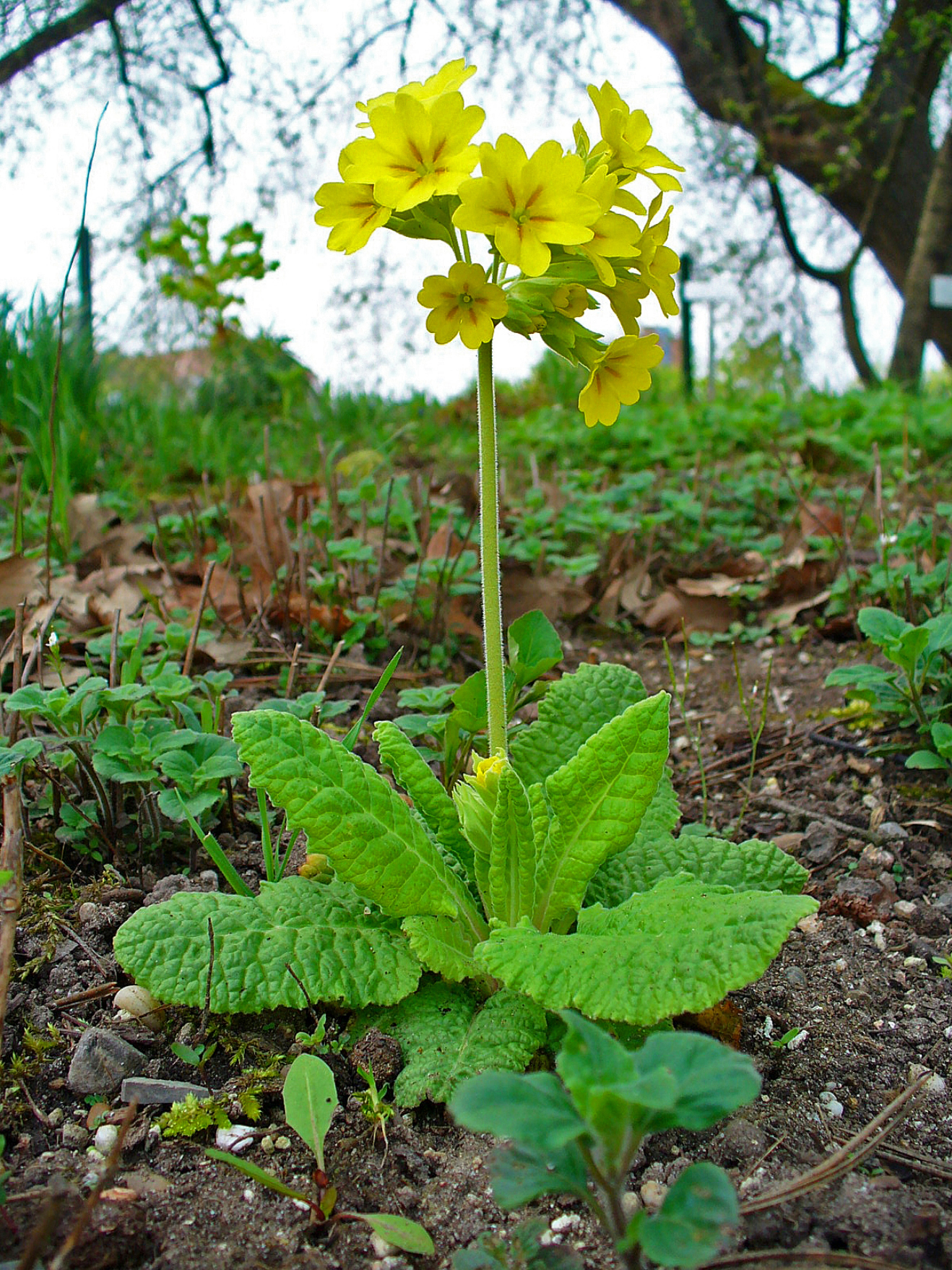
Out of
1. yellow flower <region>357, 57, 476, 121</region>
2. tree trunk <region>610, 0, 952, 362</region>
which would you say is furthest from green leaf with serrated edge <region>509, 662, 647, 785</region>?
tree trunk <region>610, 0, 952, 362</region>

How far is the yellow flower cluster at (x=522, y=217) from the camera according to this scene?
1.23 metres

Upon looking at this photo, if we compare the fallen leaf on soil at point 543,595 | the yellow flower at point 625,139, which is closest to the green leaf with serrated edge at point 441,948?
the yellow flower at point 625,139

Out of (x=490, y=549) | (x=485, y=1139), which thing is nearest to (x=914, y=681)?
(x=490, y=549)

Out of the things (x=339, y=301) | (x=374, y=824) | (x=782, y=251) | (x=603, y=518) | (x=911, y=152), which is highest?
(x=911, y=152)

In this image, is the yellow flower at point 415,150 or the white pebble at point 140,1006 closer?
the yellow flower at point 415,150

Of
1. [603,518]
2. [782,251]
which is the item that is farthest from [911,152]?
[603,518]

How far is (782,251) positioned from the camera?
10.7m

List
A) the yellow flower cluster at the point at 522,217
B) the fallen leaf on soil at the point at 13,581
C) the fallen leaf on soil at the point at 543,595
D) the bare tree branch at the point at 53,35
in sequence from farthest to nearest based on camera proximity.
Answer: the bare tree branch at the point at 53,35 < the fallen leaf on soil at the point at 543,595 < the fallen leaf on soil at the point at 13,581 < the yellow flower cluster at the point at 522,217

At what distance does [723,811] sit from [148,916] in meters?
1.17

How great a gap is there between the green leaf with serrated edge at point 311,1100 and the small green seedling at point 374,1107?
0.13 ft

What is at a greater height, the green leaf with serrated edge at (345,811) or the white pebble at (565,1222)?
the green leaf with serrated edge at (345,811)

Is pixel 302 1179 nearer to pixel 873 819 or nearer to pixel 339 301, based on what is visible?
pixel 873 819

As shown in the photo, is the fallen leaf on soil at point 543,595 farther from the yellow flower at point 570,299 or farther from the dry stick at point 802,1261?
the dry stick at point 802,1261

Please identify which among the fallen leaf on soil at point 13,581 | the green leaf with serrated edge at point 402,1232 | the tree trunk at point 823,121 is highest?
the tree trunk at point 823,121
